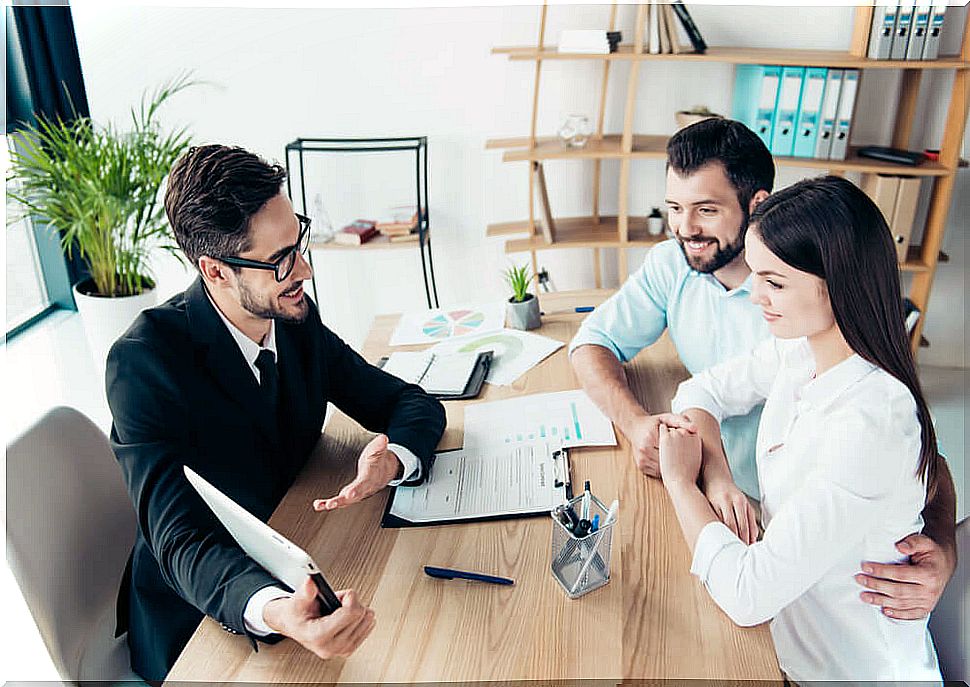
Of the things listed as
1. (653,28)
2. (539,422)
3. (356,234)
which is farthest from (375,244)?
(539,422)

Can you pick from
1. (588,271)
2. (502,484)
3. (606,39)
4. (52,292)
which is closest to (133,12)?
(52,292)

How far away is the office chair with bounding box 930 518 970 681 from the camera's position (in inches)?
49.4

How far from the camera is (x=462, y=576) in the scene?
4.10 ft

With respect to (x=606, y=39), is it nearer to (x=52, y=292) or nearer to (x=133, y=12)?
(x=133, y=12)

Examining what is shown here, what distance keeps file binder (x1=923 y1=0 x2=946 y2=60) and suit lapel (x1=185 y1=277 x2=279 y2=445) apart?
273 centimetres

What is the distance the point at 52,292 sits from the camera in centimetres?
400

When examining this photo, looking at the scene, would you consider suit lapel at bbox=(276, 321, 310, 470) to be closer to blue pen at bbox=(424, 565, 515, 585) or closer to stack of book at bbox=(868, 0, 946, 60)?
blue pen at bbox=(424, 565, 515, 585)

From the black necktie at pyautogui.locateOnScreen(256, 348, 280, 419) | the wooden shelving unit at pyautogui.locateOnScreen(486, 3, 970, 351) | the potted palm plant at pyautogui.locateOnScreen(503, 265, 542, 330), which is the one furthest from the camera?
the wooden shelving unit at pyautogui.locateOnScreen(486, 3, 970, 351)

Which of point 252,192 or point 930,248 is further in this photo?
point 930,248

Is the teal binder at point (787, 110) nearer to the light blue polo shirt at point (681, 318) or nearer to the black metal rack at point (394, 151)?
the black metal rack at point (394, 151)

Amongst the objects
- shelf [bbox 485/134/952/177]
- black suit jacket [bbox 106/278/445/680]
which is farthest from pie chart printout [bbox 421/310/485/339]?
shelf [bbox 485/134/952/177]

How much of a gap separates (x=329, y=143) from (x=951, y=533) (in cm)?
297

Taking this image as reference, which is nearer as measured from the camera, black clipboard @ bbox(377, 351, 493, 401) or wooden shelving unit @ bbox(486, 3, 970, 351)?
black clipboard @ bbox(377, 351, 493, 401)

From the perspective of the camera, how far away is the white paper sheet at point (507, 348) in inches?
75.8
